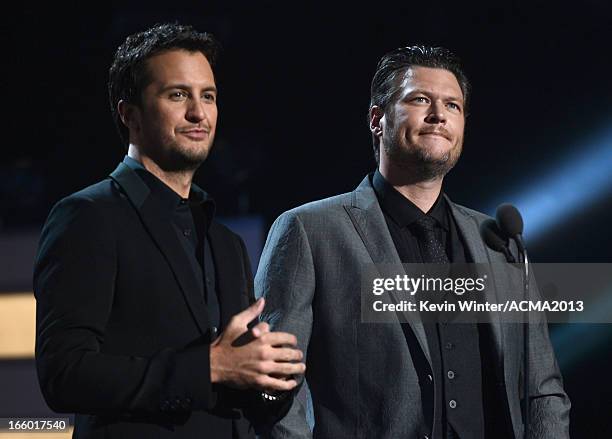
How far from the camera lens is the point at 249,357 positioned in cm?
183

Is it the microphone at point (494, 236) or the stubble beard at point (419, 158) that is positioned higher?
the stubble beard at point (419, 158)

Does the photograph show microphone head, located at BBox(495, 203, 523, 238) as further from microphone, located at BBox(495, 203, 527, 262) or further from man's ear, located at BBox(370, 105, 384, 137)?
man's ear, located at BBox(370, 105, 384, 137)

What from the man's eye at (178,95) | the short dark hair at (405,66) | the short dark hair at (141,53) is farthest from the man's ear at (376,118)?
the man's eye at (178,95)

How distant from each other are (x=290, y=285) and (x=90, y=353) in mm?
1017

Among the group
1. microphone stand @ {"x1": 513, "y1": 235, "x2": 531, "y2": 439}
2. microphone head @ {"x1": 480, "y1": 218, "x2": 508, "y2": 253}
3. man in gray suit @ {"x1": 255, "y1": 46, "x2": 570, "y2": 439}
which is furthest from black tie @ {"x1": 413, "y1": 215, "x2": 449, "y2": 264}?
microphone stand @ {"x1": 513, "y1": 235, "x2": 531, "y2": 439}

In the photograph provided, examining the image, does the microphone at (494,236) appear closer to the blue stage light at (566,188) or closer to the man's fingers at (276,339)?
the man's fingers at (276,339)

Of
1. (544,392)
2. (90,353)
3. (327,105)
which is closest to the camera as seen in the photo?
(90,353)

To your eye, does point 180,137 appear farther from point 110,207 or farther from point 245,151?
point 245,151

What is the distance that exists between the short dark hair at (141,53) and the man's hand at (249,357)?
640 millimetres

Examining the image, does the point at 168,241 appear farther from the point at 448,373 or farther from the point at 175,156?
the point at 448,373

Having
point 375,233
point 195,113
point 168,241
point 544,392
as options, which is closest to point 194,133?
point 195,113

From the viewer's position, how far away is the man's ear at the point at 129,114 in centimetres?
215

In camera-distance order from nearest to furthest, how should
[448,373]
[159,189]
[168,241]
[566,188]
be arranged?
[168,241] → [159,189] → [448,373] → [566,188]

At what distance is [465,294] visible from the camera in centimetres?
273
